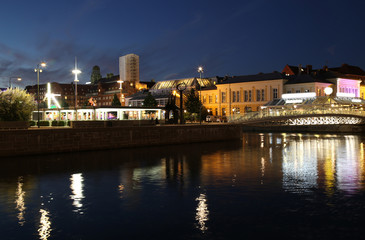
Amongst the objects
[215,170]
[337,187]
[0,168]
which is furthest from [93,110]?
[337,187]

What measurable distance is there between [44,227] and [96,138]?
2629 centimetres

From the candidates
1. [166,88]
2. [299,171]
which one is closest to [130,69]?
[166,88]

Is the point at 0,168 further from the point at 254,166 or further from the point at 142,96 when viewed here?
the point at 142,96

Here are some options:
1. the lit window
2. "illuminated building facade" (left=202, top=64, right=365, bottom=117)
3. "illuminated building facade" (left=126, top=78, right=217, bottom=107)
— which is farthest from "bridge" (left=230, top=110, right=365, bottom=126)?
"illuminated building facade" (left=126, top=78, right=217, bottom=107)

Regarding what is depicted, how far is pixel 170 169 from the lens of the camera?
29203 mm

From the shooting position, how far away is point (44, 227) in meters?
14.8

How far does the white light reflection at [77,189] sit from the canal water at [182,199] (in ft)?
0.17

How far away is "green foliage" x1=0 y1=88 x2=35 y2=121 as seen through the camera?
47.9 meters

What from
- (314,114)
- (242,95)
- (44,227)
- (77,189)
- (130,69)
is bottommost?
(44,227)

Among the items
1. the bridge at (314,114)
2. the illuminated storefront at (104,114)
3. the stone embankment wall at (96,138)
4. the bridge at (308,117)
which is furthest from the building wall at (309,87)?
the stone embankment wall at (96,138)

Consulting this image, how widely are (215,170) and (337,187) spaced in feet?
30.1

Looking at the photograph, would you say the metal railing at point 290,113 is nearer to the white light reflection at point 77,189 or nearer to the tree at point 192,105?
the tree at point 192,105

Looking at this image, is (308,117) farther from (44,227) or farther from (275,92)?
(44,227)

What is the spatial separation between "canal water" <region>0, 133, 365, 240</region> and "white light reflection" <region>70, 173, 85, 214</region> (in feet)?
0.17
